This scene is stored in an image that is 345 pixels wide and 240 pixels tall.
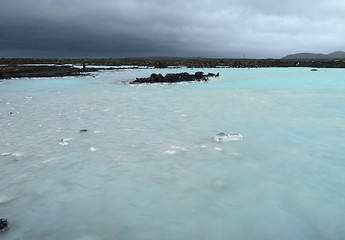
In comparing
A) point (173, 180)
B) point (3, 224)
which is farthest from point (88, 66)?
point (3, 224)

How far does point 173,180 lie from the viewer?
4.38 metres

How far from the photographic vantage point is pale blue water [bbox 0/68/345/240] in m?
3.23

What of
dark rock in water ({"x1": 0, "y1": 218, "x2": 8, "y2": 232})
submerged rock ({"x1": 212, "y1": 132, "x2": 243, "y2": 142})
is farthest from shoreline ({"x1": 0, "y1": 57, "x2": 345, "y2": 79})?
dark rock in water ({"x1": 0, "y1": 218, "x2": 8, "y2": 232})

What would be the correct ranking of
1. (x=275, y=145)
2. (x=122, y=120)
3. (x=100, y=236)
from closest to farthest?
(x=100, y=236) → (x=275, y=145) → (x=122, y=120)

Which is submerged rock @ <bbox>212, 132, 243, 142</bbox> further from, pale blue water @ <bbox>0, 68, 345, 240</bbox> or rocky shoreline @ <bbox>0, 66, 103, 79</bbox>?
rocky shoreline @ <bbox>0, 66, 103, 79</bbox>

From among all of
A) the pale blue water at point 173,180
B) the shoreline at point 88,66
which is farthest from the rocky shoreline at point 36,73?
the pale blue water at point 173,180

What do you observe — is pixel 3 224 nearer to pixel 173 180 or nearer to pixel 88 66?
pixel 173 180

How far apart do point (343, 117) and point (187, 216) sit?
7759 millimetres

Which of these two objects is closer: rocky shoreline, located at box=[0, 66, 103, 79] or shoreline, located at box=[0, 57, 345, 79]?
rocky shoreline, located at box=[0, 66, 103, 79]

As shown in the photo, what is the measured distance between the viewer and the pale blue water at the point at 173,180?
10.6 ft

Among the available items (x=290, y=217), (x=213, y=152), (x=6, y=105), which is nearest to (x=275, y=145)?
(x=213, y=152)

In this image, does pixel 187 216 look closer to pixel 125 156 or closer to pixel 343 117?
pixel 125 156

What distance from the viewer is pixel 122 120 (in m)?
8.67

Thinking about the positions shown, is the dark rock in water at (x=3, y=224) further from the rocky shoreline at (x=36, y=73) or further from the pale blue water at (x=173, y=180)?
the rocky shoreline at (x=36, y=73)
